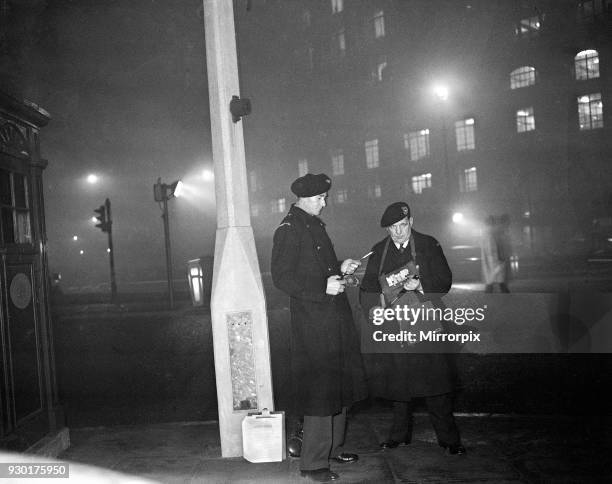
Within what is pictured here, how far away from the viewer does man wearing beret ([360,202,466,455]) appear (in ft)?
15.5

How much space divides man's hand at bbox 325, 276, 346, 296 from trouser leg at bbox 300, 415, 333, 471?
0.89 metres

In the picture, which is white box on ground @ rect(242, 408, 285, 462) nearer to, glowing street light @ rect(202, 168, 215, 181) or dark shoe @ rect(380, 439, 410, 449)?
dark shoe @ rect(380, 439, 410, 449)

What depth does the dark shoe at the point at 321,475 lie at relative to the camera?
4.23m

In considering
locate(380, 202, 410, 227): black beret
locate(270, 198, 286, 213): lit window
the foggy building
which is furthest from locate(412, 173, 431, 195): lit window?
locate(380, 202, 410, 227): black beret

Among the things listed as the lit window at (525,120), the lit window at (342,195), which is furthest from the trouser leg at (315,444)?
the lit window at (342,195)

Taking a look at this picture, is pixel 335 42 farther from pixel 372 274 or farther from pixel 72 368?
pixel 372 274

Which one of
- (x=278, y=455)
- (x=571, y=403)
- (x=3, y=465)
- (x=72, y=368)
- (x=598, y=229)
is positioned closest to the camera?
(x=3, y=465)

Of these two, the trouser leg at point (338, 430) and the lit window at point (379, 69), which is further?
the lit window at point (379, 69)

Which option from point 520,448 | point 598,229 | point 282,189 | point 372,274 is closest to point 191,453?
point 372,274

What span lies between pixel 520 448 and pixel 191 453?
2.59 meters

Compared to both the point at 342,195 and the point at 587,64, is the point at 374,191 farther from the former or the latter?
the point at 587,64

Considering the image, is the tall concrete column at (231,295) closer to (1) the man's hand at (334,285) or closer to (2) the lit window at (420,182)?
(1) the man's hand at (334,285)

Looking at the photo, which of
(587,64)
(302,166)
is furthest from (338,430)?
(302,166)

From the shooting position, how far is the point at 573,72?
3997 centimetres
